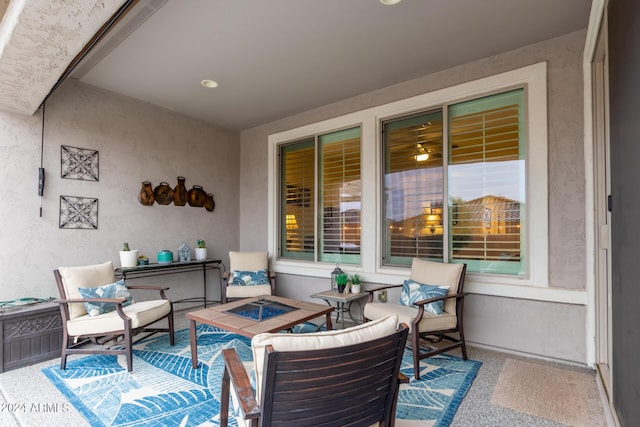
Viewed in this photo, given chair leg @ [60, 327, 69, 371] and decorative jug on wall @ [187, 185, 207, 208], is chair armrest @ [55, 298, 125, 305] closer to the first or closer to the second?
chair leg @ [60, 327, 69, 371]

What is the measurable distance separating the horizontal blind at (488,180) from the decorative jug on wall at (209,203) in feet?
11.7

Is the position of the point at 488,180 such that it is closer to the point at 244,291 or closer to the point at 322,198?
the point at 322,198

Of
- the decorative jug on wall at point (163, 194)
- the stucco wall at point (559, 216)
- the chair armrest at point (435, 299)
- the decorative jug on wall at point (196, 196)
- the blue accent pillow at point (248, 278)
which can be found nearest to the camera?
the chair armrest at point (435, 299)

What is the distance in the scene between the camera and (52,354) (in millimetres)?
3090

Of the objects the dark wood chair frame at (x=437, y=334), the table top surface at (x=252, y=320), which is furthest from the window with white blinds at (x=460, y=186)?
the table top surface at (x=252, y=320)

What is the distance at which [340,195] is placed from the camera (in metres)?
4.60

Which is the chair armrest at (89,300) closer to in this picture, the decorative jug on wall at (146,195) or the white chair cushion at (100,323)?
the white chair cushion at (100,323)

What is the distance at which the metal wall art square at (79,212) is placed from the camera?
3826mm

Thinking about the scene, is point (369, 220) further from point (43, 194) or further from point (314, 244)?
point (43, 194)

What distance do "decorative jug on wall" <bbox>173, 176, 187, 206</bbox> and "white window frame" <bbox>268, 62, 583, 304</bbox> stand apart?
1.83 m

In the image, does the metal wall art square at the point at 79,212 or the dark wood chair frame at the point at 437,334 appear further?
the metal wall art square at the point at 79,212

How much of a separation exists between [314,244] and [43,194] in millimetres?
3247

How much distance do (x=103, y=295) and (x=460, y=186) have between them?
145 inches

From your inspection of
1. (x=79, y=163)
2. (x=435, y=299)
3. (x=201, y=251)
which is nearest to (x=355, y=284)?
(x=435, y=299)
